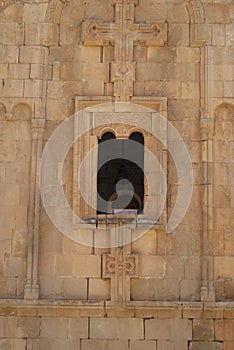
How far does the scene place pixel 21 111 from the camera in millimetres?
11500

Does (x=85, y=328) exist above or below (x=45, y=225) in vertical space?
below

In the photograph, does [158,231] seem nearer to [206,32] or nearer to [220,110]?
[220,110]

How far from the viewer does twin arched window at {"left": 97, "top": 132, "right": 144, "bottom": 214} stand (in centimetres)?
1286

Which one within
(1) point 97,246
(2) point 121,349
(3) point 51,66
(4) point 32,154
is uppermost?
(3) point 51,66

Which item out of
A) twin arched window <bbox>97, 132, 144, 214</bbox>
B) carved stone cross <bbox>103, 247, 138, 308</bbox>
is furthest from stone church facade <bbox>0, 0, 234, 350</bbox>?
twin arched window <bbox>97, 132, 144, 214</bbox>

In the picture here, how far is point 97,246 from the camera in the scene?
11.0m

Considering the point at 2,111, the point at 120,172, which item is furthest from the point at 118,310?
the point at 120,172

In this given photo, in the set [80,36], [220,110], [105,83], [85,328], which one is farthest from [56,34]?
[85,328]

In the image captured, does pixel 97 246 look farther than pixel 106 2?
No

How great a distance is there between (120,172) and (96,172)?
12.7ft

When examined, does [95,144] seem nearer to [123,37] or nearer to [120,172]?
[123,37]

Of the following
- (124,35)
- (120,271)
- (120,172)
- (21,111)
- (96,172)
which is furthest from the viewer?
(120,172)

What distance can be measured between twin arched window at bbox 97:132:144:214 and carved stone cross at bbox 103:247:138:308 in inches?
63.8

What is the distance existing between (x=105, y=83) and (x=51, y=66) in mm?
937
